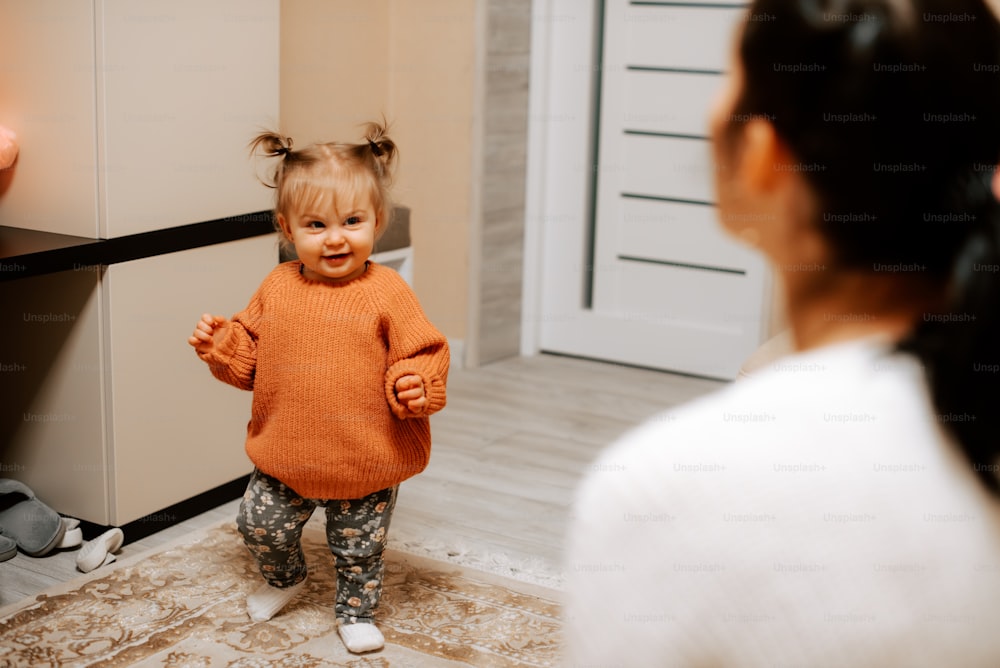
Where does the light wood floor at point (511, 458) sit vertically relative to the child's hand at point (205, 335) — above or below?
below

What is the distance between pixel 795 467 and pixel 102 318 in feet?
6.44

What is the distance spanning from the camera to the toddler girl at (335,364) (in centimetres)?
190

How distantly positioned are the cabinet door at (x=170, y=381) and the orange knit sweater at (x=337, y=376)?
17.6 inches

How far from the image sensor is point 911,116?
1.82 feet

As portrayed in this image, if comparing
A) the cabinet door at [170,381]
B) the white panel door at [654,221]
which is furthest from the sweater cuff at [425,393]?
the white panel door at [654,221]

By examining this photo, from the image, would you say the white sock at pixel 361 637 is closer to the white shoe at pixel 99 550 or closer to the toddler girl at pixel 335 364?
the toddler girl at pixel 335 364

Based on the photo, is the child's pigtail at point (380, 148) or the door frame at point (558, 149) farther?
the door frame at point (558, 149)

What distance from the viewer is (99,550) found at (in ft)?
7.47

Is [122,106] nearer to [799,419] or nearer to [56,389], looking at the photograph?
[56,389]

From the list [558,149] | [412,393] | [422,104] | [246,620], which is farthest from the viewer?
[558,149]

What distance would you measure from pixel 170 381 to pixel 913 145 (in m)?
2.08

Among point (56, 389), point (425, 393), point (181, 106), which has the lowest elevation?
point (56, 389)

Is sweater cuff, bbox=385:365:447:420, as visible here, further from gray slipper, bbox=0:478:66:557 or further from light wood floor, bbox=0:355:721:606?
gray slipper, bbox=0:478:66:557

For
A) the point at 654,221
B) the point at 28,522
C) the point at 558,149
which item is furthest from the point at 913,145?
the point at 558,149
